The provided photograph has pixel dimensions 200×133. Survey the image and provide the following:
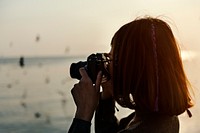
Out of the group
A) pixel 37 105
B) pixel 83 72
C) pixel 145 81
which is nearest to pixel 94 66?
pixel 83 72

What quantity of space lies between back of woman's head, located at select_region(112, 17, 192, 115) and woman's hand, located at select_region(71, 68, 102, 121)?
48 millimetres

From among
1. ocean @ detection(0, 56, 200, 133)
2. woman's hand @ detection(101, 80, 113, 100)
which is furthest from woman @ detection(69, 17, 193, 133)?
ocean @ detection(0, 56, 200, 133)

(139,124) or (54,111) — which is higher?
(139,124)

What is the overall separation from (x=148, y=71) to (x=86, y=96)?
0.14m

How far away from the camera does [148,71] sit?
3.03 ft

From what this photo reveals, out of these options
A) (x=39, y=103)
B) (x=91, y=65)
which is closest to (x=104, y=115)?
(x=91, y=65)

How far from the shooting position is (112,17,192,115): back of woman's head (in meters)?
0.92

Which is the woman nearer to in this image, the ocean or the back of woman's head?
the back of woman's head

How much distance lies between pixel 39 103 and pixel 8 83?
3661mm

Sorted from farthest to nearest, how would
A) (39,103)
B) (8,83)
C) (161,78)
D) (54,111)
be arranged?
(8,83) < (39,103) < (54,111) < (161,78)

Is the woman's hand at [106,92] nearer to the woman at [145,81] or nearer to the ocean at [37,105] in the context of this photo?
the woman at [145,81]

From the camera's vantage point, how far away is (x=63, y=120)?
221 inches

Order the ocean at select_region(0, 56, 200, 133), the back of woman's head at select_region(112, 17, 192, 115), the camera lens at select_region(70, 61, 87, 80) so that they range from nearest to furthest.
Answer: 1. the back of woman's head at select_region(112, 17, 192, 115)
2. the camera lens at select_region(70, 61, 87, 80)
3. the ocean at select_region(0, 56, 200, 133)

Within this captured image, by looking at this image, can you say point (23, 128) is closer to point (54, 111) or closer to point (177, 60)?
point (54, 111)
